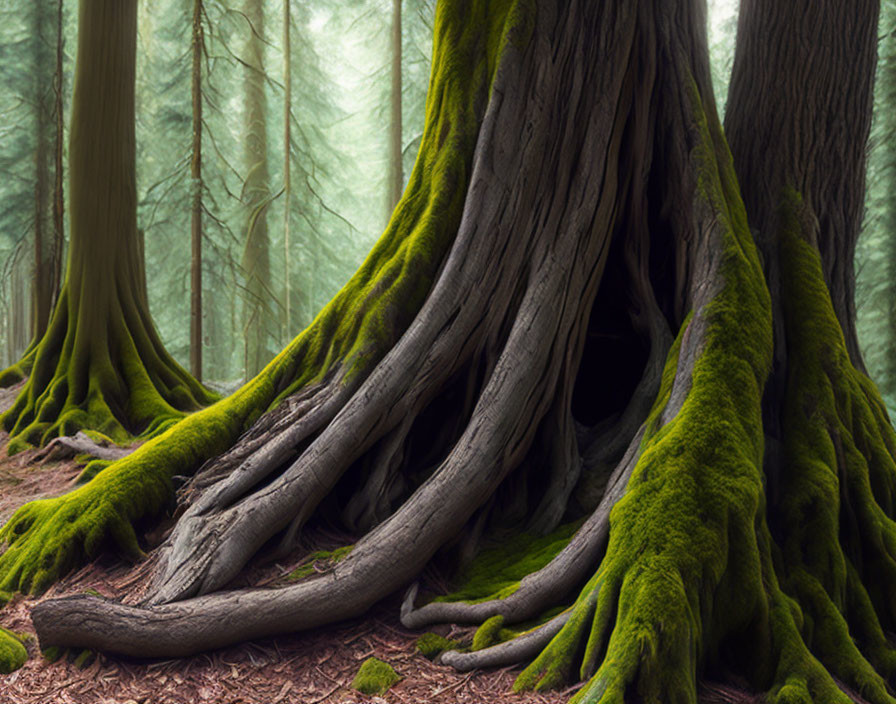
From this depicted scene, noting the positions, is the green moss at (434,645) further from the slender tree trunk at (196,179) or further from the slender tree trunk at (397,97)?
the slender tree trunk at (397,97)

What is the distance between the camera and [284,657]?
320 centimetres

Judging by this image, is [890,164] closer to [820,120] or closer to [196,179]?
[820,120]

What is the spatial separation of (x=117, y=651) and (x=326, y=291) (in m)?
22.8

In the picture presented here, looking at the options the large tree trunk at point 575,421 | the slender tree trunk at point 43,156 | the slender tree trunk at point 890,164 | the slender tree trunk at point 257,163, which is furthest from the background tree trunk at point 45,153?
the slender tree trunk at point 890,164

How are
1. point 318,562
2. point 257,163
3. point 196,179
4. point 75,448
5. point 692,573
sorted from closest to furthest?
point 692,573 < point 318,562 < point 75,448 < point 196,179 < point 257,163

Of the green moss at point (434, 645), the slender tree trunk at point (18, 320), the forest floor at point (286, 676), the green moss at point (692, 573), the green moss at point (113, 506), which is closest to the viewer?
the green moss at point (692, 573)

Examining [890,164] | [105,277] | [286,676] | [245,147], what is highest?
[245,147]

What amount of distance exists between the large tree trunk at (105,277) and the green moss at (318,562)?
5.07m

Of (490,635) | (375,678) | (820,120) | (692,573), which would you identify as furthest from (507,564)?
(820,120)

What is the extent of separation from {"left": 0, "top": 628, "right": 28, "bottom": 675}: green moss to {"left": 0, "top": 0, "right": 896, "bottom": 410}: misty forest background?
8.80 meters

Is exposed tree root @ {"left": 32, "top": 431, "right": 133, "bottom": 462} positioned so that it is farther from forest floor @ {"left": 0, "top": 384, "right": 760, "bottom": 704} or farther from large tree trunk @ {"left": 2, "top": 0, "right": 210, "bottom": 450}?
forest floor @ {"left": 0, "top": 384, "right": 760, "bottom": 704}

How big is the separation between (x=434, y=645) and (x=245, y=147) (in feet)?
54.7

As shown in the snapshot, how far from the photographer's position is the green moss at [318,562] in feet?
11.6

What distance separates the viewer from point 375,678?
2945 mm
